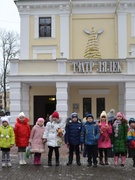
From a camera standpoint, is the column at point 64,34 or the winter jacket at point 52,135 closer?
the winter jacket at point 52,135

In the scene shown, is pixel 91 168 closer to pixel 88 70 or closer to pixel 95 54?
pixel 88 70

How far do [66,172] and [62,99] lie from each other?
34.6ft

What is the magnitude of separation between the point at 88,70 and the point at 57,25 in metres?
6.48

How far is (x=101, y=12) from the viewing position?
25.0 metres

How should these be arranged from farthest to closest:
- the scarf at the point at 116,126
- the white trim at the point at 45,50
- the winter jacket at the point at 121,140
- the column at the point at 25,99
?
the white trim at the point at 45,50 → the column at the point at 25,99 → the scarf at the point at 116,126 → the winter jacket at the point at 121,140

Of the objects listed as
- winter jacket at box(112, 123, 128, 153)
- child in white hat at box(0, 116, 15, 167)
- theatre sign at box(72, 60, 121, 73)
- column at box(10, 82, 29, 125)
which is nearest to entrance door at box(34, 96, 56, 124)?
column at box(10, 82, 29, 125)

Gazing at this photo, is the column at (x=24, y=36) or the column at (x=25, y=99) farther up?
the column at (x=24, y=36)

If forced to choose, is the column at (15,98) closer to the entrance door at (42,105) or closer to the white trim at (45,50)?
the entrance door at (42,105)

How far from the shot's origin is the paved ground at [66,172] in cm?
878

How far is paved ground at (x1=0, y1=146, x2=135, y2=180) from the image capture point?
878 centimetres

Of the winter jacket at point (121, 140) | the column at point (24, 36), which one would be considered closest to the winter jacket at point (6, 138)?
the winter jacket at point (121, 140)

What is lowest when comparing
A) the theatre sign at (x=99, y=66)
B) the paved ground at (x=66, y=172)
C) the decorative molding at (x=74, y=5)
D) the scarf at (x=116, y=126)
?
the paved ground at (x=66, y=172)

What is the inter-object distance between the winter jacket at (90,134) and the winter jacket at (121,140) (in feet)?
1.81

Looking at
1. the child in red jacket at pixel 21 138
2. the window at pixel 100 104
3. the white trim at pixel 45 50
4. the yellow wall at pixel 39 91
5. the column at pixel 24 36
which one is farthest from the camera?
the white trim at pixel 45 50
